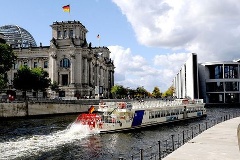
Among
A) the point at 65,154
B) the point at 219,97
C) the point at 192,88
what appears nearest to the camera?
the point at 65,154

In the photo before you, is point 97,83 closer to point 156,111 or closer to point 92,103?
point 92,103

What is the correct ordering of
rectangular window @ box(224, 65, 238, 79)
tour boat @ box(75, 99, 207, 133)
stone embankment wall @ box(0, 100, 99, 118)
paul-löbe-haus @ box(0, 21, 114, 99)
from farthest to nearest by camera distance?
rectangular window @ box(224, 65, 238, 79), paul-löbe-haus @ box(0, 21, 114, 99), stone embankment wall @ box(0, 100, 99, 118), tour boat @ box(75, 99, 207, 133)

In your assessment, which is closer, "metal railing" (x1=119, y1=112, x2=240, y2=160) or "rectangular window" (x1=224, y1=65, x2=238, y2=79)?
"metal railing" (x1=119, y1=112, x2=240, y2=160)

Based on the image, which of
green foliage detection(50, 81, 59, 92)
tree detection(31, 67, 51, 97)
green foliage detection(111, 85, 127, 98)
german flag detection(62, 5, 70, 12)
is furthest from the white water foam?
green foliage detection(111, 85, 127, 98)

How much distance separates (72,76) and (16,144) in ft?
320

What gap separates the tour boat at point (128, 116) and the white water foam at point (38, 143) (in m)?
1.84

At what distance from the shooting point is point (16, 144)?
38594mm

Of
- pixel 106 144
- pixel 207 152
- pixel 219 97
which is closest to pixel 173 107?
pixel 106 144

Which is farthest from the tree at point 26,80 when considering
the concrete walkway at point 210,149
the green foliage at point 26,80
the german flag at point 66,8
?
the concrete walkway at point 210,149

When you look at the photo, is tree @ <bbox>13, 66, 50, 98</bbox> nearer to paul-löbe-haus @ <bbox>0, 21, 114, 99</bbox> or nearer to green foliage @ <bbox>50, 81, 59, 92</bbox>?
green foliage @ <bbox>50, 81, 59, 92</bbox>

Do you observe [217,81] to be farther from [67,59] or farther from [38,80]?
[38,80]

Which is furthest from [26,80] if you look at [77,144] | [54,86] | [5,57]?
[77,144]

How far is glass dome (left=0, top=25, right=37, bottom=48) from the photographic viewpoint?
176 metres

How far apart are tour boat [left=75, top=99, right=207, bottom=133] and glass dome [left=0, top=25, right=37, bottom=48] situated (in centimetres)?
12877
